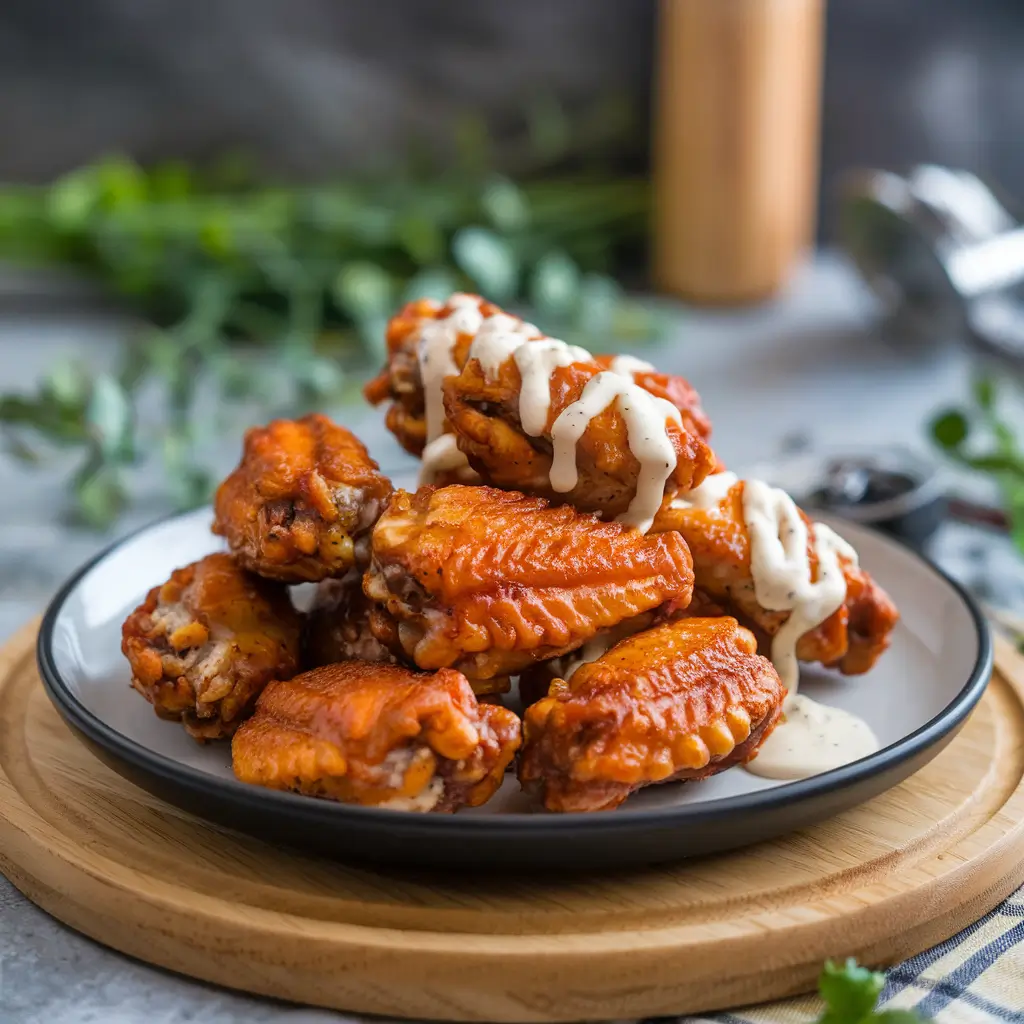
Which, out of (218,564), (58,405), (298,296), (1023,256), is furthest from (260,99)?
(218,564)

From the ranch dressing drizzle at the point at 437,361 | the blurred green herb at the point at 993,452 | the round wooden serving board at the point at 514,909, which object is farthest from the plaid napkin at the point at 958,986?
the blurred green herb at the point at 993,452

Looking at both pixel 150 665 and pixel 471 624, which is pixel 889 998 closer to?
pixel 471 624

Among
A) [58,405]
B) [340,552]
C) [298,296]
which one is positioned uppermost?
[340,552]

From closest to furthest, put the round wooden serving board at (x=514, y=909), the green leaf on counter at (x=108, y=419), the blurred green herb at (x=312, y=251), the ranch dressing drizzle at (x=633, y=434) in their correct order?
the round wooden serving board at (x=514, y=909) < the ranch dressing drizzle at (x=633, y=434) < the green leaf on counter at (x=108, y=419) < the blurred green herb at (x=312, y=251)

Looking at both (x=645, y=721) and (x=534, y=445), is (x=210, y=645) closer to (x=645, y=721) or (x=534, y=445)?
(x=534, y=445)

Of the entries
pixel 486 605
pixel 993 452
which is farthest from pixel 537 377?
pixel 993 452

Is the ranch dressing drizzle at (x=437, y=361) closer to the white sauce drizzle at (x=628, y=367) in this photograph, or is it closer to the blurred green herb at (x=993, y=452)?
the white sauce drizzle at (x=628, y=367)
